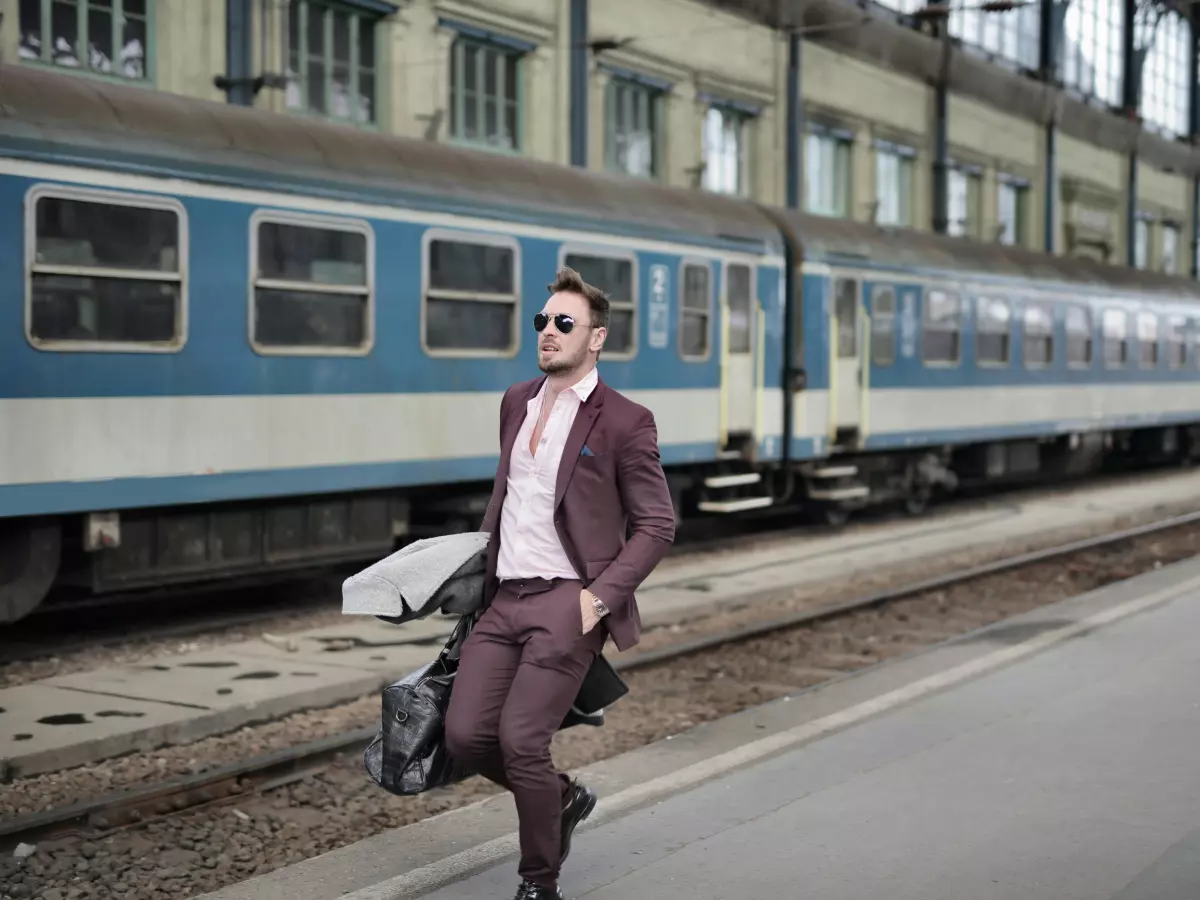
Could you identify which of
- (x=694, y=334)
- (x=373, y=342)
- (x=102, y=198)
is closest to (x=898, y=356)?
(x=694, y=334)

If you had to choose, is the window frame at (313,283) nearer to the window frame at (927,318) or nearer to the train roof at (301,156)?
the train roof at (301,156)

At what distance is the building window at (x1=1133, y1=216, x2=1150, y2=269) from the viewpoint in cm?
4028

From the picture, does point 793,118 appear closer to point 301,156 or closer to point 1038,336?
point 1038,336

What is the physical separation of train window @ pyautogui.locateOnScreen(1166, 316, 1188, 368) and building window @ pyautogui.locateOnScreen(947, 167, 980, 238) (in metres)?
4.75

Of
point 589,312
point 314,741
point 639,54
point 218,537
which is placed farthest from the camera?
point 639,54

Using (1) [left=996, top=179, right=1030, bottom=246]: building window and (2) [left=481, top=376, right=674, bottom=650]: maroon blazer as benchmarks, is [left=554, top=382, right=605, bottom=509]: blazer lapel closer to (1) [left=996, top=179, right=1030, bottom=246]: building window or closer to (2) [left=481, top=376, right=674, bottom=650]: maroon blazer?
(2) [left=481, top=376, right=674, bottom=650]: maroon blazer

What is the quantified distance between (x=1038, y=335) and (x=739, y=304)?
768cm

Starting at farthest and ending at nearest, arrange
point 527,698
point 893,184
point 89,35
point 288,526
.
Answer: point 893,184 → point 89,35 → point 288,526 → point 527,698

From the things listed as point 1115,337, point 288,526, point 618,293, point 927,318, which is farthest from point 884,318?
point 288,526

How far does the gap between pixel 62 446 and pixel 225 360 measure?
1.27 m

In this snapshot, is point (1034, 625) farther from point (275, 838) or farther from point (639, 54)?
point (639, 54)

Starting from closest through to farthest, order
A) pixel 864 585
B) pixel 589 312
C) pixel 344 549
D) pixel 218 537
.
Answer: pixel 589 312 → pixel 218 537 → pixel 344 549 → pixel 864 585

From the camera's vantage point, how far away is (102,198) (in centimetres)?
927

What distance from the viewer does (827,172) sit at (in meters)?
27.0
